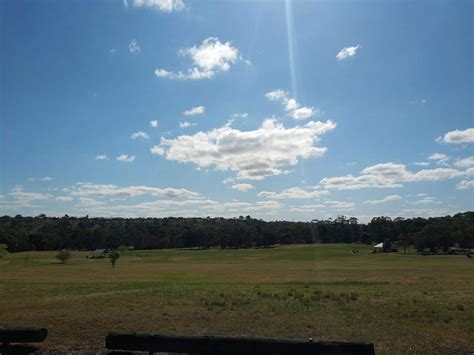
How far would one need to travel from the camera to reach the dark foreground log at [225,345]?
6223 mm

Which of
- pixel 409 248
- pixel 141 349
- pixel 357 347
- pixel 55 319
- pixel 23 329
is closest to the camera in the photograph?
pixel 357 347

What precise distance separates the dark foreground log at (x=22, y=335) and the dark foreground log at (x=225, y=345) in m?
1.42

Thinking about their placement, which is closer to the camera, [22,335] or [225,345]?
[225,345]

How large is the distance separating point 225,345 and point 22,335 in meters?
3.64

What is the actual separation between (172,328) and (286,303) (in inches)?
323

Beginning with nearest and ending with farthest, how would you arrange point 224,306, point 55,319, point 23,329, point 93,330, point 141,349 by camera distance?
point 141,349, point 23,329, point 93,330, point 55,319, point 224,306

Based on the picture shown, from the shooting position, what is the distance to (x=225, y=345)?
656 centimetres

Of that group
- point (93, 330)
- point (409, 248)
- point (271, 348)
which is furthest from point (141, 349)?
point (409, 248)

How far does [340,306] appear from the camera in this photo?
20000 millimetres

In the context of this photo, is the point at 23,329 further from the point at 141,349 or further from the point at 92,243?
the point at 92,243

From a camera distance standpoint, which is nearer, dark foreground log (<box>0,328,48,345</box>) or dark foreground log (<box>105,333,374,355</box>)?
dark foreground log (<box>105,333,374,355</box>)

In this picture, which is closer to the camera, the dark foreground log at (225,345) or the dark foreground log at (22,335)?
the dark foreground log at (225,345)

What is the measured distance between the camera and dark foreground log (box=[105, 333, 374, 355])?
6.22 m

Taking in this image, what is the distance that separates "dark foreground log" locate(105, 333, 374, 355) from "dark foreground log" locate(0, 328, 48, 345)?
1416 mm
